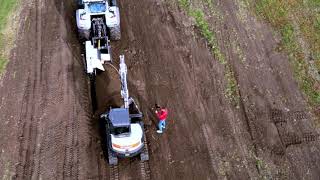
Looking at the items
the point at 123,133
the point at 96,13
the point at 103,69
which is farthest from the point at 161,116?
the point at 96,13

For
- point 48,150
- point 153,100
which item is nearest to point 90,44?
point 153,100

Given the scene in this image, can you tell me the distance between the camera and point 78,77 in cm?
1811

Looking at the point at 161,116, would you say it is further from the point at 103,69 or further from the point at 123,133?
the point at 103,69

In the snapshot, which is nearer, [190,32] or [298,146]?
[298,146]

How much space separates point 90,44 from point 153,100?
3.02 meters

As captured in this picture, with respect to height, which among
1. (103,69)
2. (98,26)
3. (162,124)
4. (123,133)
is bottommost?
(123,133)

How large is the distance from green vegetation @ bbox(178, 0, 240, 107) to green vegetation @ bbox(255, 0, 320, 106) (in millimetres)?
2362

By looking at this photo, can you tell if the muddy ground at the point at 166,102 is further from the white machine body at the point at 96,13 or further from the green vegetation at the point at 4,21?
the white machine body at the point at 96,13

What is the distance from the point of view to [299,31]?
66.5 feet

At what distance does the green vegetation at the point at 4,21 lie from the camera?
18688 mm

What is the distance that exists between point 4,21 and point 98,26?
448 centimetres

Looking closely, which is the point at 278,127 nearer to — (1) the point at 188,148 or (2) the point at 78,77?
(1) the point at 188,148

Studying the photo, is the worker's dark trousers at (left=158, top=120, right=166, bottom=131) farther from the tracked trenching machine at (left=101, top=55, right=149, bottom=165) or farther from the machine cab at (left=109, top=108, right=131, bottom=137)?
the machine cab at (left=109, top=108, right=131, bottom=137)

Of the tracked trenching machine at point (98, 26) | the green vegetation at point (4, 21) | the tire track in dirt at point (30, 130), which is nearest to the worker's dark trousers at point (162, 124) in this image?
the tracked trenching machine at point (98, 26)
